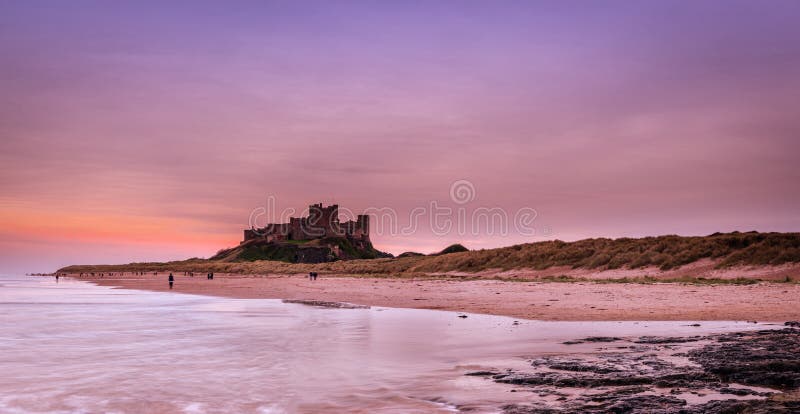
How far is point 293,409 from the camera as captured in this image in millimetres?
7047

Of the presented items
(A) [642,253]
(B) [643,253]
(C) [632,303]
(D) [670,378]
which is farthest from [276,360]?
(A) [642,253]

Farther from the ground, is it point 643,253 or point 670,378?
point 643,253

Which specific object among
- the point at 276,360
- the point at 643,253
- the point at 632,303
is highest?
the point at 643,253

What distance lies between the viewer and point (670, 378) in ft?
25.2

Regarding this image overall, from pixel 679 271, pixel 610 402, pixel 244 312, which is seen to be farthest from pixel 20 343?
pixel 679 271

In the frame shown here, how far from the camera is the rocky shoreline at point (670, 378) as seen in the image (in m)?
6.26

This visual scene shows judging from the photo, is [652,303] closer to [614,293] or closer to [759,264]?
[614,293]

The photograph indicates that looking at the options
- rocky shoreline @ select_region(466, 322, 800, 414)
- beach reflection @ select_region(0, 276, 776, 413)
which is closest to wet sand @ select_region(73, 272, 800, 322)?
beach reflection @ select_region(0, 276, 776, 413)

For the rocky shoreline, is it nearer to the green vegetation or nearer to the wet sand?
the wet sand

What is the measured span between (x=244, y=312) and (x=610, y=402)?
Answer: 1858cm

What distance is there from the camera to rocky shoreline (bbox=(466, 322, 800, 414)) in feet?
20.5

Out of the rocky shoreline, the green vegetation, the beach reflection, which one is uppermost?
the green vegetation

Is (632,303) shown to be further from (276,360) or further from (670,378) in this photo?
(276,360)

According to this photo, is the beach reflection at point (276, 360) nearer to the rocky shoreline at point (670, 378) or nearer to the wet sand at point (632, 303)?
the rocky shoreline at point (670, 378)
